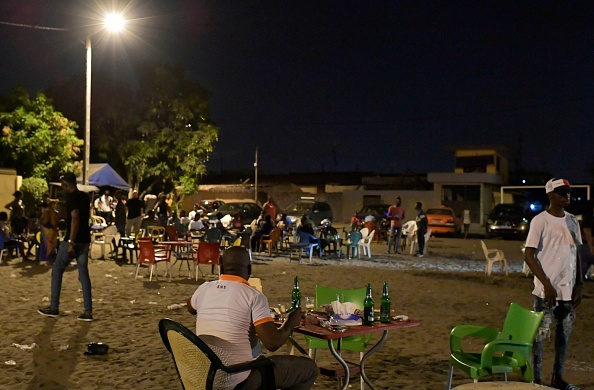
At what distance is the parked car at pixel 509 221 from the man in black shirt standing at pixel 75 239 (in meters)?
21.7

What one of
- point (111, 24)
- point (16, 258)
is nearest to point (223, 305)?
point (16, 258)

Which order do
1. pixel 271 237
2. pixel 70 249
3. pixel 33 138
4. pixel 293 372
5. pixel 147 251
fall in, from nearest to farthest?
pixel 293 372
pixel 70 249
pixel 147 251
pixel 271 237
pixel 33 138

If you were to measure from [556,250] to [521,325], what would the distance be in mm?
796

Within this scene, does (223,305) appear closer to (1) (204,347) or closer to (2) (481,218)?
(1) (204,347)

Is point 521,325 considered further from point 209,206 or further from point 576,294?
point 209,206

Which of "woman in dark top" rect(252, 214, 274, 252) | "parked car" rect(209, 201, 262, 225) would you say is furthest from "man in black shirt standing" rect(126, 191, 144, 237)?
"parked car" rect(209, 201, 262, 225)

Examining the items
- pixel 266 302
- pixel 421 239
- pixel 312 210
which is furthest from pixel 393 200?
pixel 266 302

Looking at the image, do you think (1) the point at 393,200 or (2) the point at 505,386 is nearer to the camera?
(2) the point at 505,386

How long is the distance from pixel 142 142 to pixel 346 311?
28.9 metres

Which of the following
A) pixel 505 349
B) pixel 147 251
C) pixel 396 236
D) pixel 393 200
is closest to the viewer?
pixel 505 349

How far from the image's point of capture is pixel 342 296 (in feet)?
20.2

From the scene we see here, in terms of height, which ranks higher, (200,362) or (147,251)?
(147,251)

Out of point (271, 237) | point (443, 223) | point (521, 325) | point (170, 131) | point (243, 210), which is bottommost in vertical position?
point (521, 325)

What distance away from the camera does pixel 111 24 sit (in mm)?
18391
